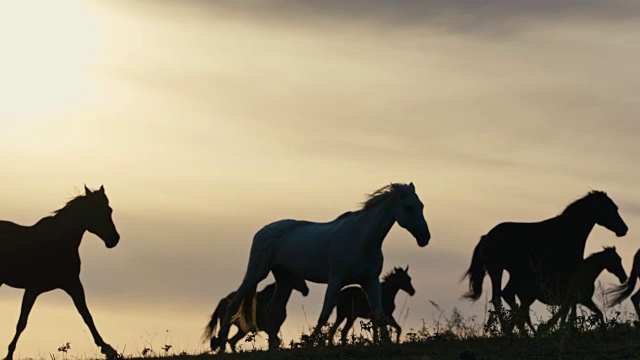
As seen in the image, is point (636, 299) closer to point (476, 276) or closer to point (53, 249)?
point (476, 276)

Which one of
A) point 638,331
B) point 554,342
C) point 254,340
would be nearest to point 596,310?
point 638,331

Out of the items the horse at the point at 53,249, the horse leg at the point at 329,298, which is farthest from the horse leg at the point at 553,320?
the horse at the point at 53,249

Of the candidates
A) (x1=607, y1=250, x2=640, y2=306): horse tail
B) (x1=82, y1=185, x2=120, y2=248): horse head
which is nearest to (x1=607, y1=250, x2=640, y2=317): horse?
(x1=607, y1=250, x2=640, y2=306): horse tail

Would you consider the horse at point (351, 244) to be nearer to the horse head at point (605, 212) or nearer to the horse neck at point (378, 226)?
the horse neck at point (378, 226)

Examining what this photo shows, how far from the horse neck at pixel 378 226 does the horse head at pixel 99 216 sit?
3525mm

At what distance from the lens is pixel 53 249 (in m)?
18.9

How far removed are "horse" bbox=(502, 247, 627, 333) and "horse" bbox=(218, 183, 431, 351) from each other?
1.81 meters

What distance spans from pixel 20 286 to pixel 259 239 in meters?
3.53

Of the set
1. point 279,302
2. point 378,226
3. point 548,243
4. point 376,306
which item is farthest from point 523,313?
point 279,302

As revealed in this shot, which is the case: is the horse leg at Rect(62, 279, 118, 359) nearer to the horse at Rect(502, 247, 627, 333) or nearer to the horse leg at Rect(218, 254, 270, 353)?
the horse leg at Rect(218, 254, 270, 353)

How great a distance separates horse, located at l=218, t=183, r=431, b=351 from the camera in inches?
724

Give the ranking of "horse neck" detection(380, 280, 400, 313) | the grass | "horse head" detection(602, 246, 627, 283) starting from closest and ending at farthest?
the grass → "horse head" detection(602, 246, 627, 283) → "horse neck" detection(380, 280, 400, 313)

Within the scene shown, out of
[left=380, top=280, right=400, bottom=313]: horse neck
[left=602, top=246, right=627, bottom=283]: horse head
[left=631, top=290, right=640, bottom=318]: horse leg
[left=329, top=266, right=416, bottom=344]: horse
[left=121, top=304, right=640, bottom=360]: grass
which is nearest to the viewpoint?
[left=121, top=304, right=640, bottom=360]: grass

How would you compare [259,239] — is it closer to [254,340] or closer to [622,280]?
[254,340]
